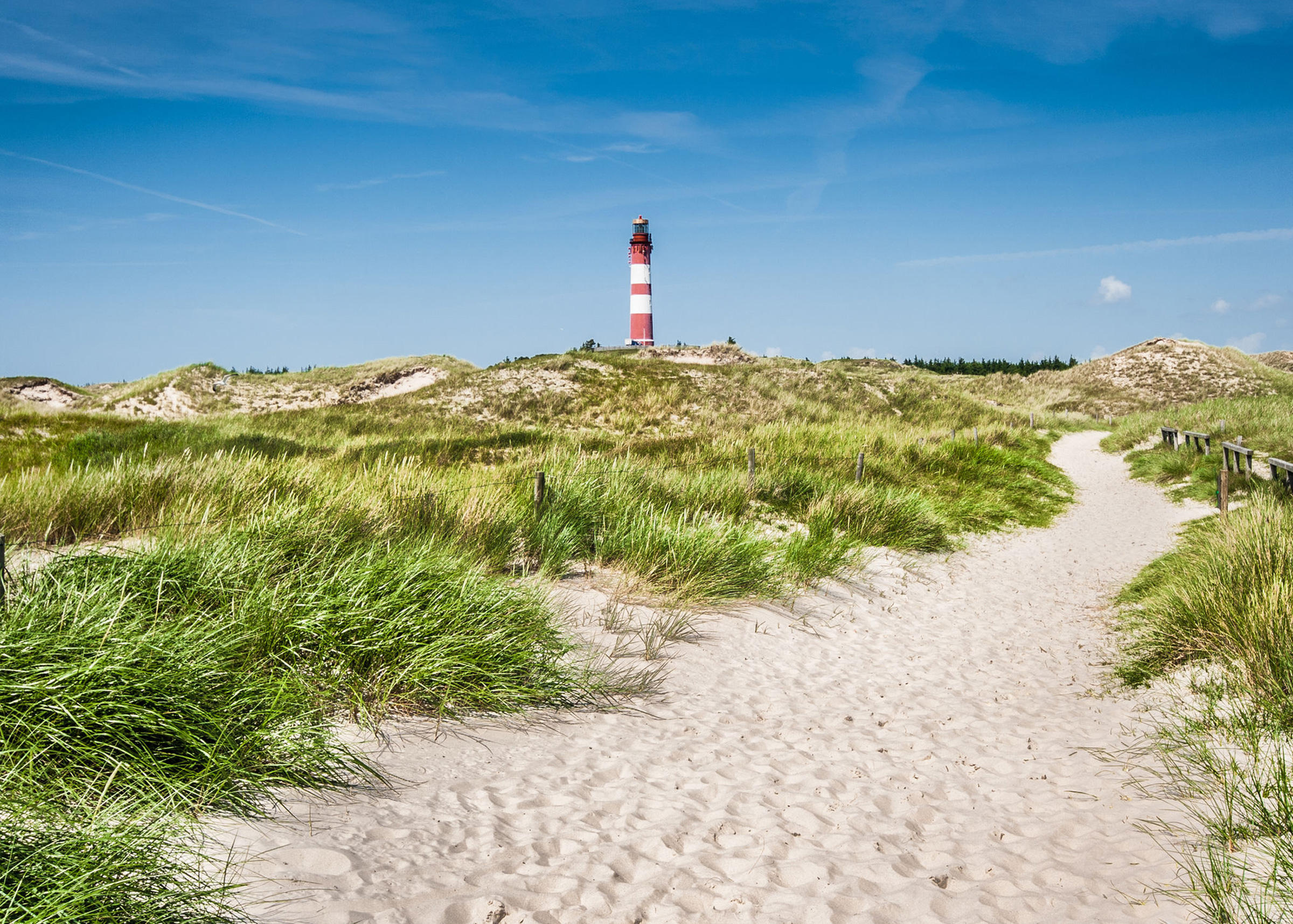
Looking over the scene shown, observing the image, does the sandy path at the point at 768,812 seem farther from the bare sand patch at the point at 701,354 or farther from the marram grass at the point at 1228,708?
the bare sand patch at the point at 701,354

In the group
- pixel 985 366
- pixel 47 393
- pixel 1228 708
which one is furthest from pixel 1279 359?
pixel 47 393

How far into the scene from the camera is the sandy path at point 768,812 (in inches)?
127

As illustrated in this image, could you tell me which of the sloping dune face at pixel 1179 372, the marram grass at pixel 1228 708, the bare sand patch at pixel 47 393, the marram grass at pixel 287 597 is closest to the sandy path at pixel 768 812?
the marram grass at pixel 1228 708

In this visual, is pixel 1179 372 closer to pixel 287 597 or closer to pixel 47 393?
pixel 287 597

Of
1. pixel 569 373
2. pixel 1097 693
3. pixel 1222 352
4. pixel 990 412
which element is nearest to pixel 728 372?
pixel 569 373

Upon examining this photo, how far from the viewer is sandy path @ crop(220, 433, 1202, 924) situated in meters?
3.21

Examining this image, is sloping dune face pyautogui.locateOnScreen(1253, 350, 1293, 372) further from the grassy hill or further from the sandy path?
the sandy path

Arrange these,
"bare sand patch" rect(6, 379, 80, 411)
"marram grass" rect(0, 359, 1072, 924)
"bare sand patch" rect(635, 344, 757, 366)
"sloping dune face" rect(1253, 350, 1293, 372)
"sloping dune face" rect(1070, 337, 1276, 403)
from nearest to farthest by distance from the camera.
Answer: "marram grass" rect(0, 359, 1072, 924)
"bare sand patch" rect(6, 379, 80, 411)
"bare sand patch" rect(635, 344, 757, 366)
"sloping dune face" rect(1070, 337, 1276, 403)
"sloping dune face" rect(1253, 350, 1293, 372)

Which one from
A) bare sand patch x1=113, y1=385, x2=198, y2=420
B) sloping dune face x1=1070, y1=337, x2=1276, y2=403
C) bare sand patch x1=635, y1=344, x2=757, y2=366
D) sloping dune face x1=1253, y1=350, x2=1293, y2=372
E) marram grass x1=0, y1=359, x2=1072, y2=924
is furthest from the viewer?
sloping dune face x1=1253, y1=350, x2=1293, y2=372

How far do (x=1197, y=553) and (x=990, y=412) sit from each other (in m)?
28.7

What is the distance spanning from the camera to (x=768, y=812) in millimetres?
4176

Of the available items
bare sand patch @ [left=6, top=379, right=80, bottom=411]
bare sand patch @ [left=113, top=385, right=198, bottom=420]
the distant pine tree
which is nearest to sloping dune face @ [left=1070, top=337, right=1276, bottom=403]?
the distant pine tree

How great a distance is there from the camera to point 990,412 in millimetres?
35594

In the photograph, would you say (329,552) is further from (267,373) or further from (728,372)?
(267,373)
